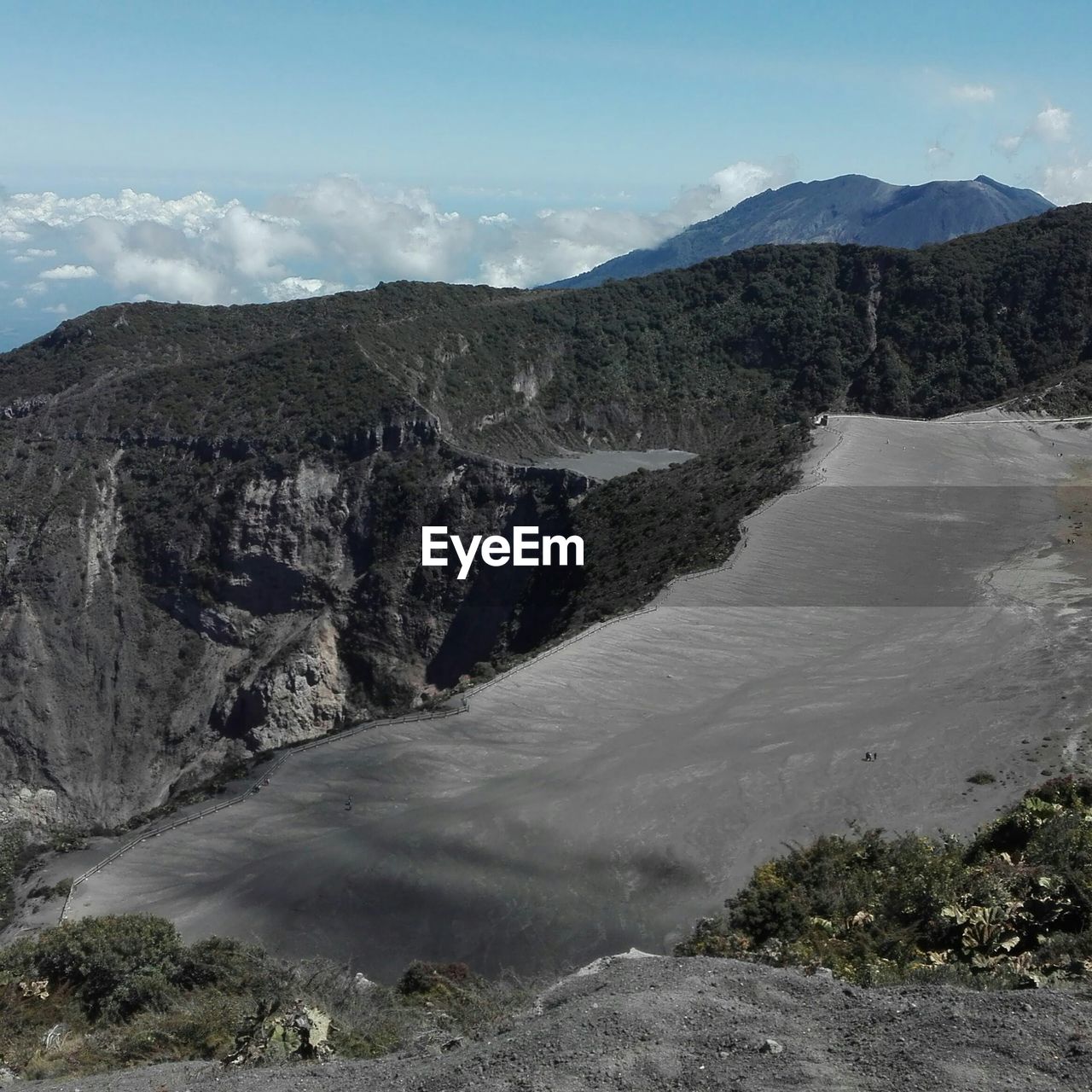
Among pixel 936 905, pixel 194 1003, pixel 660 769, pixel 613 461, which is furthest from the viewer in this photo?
pixel 613 461

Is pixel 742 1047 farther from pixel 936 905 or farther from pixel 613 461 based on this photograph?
pixel 613 461

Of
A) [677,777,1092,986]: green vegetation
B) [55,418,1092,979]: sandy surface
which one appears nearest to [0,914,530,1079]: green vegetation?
[55,418,1092,979]: sandy surface

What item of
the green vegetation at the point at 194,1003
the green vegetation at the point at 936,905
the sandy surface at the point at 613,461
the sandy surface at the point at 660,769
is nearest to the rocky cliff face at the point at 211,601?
the sandy surface at the point at 613,461

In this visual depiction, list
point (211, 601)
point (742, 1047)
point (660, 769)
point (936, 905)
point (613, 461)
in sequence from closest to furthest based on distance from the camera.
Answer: point (742, 1047)
point (936, 905)
point (660, 769)
point (211, 601)
point (613, 461)

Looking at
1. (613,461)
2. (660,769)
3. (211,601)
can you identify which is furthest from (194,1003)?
(613,461)

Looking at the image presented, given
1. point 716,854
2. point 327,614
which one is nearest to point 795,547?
point 716,854

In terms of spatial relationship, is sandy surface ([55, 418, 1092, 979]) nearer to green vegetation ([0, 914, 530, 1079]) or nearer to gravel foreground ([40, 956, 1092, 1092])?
green vegetation ([0, 914, 530, 1079])

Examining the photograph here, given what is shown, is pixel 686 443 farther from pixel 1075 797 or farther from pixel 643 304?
pixel 1075 797
